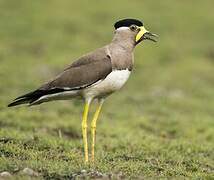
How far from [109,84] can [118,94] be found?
318 inches

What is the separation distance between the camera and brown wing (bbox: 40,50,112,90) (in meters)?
7.88

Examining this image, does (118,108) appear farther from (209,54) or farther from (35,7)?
(35,7)

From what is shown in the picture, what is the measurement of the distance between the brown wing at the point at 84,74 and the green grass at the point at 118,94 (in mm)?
963

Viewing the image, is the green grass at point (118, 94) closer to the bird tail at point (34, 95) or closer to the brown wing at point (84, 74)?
the bird tail at point (34, 95)

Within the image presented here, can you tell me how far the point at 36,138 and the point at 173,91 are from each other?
7.81m

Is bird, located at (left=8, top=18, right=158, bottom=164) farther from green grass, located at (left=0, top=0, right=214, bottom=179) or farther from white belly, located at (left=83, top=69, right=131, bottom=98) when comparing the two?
green grass, located at (left=0, top=0, right=214, bottom=179)

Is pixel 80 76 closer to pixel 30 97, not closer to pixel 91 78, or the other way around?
pixel 91 78

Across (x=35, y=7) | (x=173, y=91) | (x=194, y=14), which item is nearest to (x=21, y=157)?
(x=173, y=91)

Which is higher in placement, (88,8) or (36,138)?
(88,8)

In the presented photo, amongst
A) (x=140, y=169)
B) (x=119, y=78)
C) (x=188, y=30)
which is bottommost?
(x=140, y=169)

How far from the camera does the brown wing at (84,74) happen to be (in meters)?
7.88

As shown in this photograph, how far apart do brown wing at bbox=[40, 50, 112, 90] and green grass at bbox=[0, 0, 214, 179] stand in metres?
0.96

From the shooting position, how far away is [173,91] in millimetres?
16688

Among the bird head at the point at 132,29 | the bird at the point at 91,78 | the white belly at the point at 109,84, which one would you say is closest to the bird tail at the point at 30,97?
the bird at the point at 91,78
